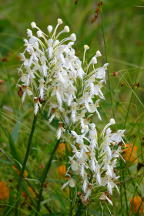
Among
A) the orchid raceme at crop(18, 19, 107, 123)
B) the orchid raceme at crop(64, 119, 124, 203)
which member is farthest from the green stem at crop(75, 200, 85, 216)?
the orchid raceme at crop(18, 19, 107, 123)

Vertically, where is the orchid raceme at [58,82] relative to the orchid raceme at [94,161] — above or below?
above

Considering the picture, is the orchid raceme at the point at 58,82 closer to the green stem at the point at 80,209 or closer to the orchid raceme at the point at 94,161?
the orchid raceme at the point at 94,161

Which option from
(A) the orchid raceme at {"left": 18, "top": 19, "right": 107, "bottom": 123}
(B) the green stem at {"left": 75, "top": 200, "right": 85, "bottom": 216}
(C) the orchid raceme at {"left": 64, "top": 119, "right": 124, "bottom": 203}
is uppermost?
(A) the orchid raceme at {"left": 18, "top": 19, "right": 107, "bottom": 123}

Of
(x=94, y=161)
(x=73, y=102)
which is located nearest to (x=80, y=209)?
(x=94, y=161)

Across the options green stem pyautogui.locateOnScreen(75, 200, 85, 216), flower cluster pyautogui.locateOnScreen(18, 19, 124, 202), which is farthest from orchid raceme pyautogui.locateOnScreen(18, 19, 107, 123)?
green stem pyautogui.locateOnScreen(75, 200, 85, 216)

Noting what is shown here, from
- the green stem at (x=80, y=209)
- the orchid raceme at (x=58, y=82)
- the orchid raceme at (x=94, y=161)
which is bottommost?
the green stem at (x=80, y=209)

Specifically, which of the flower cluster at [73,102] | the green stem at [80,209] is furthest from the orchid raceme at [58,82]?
the green stem at [80,209]

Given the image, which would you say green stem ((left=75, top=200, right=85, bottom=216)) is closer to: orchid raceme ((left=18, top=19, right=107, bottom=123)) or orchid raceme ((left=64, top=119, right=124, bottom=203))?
orchid raceme ((left=64, top=119, right=124, bottom=203))

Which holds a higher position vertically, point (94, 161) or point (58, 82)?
point (58, 82)

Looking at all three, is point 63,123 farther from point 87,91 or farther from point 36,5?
point 36,5

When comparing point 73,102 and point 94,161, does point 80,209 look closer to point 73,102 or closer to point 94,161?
point 94,161

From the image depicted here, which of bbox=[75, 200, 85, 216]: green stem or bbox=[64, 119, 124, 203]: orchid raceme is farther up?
bbox=[64, 119, 124, 203]: orchid raceme

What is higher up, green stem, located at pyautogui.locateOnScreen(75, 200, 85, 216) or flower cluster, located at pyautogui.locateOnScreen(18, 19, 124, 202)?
flower cluster, located at pyautogui.locateOnScreen(18, 19, 124, 202)
